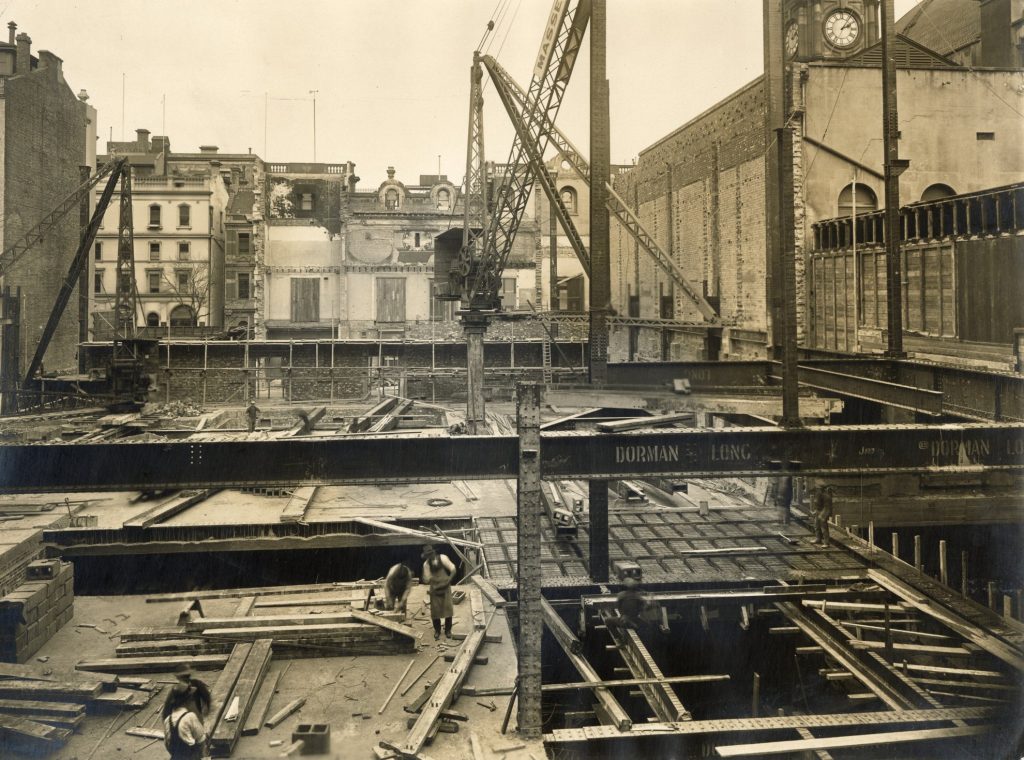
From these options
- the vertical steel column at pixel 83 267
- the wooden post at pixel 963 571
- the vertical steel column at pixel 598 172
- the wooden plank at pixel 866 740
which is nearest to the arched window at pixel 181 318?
the vertical steel column at pixel 83 267

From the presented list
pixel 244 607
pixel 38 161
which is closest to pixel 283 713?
pixel 244 607

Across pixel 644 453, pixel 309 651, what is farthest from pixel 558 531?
pixel 644 453

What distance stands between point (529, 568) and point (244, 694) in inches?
126

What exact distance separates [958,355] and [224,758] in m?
16.1

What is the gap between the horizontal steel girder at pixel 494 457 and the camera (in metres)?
6.21

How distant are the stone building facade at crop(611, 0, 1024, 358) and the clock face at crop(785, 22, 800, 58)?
4 cm

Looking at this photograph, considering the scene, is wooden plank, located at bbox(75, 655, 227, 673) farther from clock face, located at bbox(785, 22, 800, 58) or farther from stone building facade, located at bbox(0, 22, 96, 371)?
clock face, located at bbox(785, 22, 800, 58)

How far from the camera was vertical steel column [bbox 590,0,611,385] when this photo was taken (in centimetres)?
1347

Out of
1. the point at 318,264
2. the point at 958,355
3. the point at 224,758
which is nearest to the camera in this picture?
the point at 224,758

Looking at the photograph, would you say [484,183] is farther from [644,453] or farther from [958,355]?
[958,355]

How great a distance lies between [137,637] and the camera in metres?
8.30

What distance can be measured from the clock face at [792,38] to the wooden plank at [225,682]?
2333cm

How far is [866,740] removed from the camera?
679cm

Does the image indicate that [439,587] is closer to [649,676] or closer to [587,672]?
[587,672]
